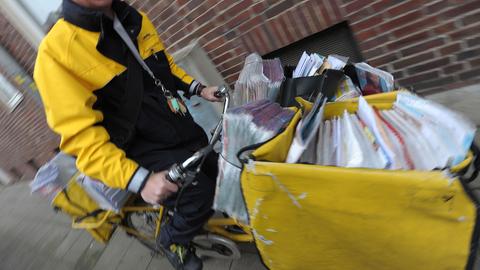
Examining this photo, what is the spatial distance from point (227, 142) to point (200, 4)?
Result: 2.34 m

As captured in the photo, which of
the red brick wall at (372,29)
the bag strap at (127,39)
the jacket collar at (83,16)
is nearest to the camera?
the jacket collar at (83,16)

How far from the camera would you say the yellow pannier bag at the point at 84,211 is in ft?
7.85

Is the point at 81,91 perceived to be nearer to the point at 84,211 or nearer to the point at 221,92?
the point at 221,92

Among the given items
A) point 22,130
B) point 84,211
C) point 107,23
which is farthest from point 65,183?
point 22,130

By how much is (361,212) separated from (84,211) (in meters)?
2.05

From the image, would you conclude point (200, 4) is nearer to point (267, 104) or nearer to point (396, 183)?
point (267, 104)

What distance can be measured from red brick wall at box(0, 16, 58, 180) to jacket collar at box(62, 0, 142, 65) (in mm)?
3834

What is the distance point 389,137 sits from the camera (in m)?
1.23

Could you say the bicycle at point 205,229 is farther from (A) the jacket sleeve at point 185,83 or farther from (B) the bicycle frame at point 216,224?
(A) the jacket sleeve at point 185,83

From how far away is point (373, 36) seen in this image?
110 inches

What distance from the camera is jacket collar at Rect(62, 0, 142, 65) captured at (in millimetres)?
1681

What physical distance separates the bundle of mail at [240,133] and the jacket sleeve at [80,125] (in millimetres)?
495

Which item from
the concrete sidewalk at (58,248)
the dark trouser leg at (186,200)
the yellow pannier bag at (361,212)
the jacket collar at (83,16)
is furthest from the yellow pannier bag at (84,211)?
the yellow pannier bag at (361,212)

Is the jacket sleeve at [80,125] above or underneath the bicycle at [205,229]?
above
